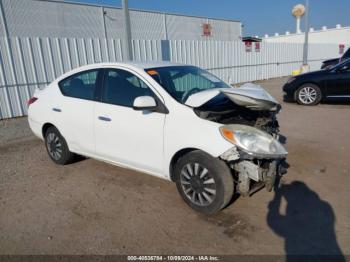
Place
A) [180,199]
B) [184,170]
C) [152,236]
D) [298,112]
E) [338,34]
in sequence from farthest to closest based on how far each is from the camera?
1. [338,34]
2. [298,112]
3. [180,199]
4. [184,170]
5. [152,236]

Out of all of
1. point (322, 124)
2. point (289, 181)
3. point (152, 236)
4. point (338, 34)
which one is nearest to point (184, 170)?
point (152, 236)

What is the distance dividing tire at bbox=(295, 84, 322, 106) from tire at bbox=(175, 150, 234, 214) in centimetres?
742

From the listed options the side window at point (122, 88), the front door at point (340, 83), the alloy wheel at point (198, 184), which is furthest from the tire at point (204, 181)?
the front door at point (340, 83)

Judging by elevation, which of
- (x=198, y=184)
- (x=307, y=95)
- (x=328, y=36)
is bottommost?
(x=198, y=184)

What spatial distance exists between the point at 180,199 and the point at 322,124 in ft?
16.4

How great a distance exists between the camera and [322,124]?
6.83 metres

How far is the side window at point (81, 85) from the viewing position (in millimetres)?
3961

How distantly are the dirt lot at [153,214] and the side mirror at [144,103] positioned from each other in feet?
3.93

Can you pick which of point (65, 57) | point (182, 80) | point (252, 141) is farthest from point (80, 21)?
point (252, 141)

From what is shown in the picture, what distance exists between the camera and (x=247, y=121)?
126 inches

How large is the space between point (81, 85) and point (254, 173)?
2.81 meters

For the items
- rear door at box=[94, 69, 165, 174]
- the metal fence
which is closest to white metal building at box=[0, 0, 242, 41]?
the metal fence

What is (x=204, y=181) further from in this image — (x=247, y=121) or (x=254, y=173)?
(x=247, y=121)

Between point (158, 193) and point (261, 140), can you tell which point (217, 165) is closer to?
point (261, 140)
